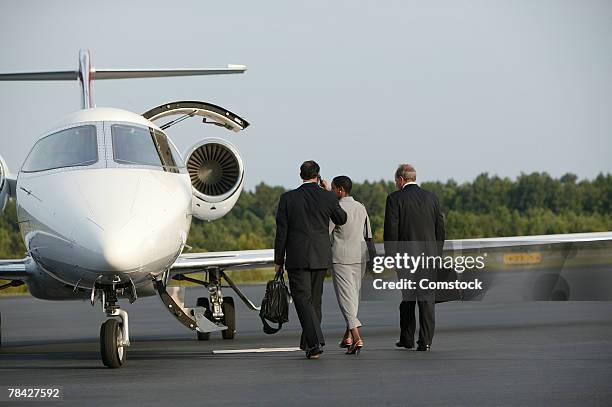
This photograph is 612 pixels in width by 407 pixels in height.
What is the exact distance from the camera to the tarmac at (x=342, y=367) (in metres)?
10.4

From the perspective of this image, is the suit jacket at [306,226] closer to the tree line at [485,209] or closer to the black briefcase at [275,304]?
the black briefcase at [275,304]

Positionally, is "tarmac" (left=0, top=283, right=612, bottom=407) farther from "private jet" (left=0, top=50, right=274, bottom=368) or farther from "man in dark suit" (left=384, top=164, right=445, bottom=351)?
"private jet" (left=0, top=50, right=274, bottom=368)

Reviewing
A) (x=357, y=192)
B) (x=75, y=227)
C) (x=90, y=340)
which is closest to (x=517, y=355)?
(x=75, y=227)

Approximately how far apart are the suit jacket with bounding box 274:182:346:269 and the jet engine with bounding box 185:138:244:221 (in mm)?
4510

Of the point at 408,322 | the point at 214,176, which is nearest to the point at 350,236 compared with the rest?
the point at 408,322

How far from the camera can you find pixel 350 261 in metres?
14.8

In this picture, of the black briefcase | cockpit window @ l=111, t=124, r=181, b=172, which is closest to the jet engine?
cockpit window @ l=111, t=124, r=181, b=172

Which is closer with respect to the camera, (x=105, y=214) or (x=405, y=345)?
(x=105, y=214)

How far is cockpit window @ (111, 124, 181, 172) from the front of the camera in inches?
566

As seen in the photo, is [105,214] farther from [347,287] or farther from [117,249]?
[347,287]

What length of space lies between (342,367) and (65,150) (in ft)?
13.2

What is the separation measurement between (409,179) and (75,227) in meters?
4.21

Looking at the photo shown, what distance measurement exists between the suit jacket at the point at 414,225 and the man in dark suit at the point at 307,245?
0.80 m

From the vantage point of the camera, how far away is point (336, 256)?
14.8m
